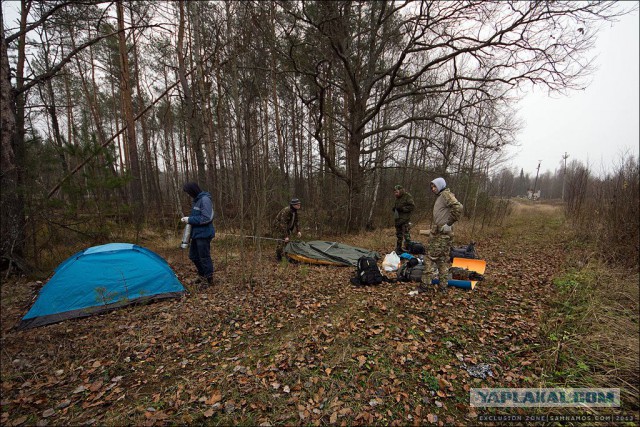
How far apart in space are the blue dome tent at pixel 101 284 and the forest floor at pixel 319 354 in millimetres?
243

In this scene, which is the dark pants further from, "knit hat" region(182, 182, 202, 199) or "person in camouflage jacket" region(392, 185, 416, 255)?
"person in camouflage jacket" region(392, 185, 416, 255)

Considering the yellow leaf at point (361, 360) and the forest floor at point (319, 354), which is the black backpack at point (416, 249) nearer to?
the forest floor at point (319, 354)

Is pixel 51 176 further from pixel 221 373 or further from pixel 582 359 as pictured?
pixel 582 359

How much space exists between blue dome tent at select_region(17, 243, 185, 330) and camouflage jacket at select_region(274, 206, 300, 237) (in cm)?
333

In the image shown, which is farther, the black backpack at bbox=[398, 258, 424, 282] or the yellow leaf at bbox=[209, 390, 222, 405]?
the black backpack at bbox=[398, 258, 424, 282]

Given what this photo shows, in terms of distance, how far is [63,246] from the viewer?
5957mm

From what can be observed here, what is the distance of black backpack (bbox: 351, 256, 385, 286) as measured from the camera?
5.54m

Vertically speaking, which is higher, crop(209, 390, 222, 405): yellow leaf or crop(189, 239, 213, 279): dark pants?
crop(189, 239, 213, 279): dark pants

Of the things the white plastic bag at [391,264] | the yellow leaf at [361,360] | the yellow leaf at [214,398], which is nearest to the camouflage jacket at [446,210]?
the white plastic bag at [391,264]

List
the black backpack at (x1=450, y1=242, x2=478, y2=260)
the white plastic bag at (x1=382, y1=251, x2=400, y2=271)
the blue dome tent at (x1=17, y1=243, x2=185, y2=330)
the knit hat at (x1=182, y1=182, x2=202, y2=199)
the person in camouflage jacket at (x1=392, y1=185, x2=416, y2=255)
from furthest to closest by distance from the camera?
the person in camouflage jacket at (x1=392, y1=185, x2=416, y2=255)
the black backpack at (x1=450, y1=242, x2=478, y2=260)
the white plastic bag at (x1=382, y1=251, x2=400, y2=271)
the knit hat at (x1=182, y1=182, x2=202, y2=199)
the blue dome tent at (x1=17, y1=243, x2=185, y2=330)

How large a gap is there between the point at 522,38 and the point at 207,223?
1042 centimetres

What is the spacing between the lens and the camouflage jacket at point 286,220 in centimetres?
752

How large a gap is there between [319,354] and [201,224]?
3422mm
